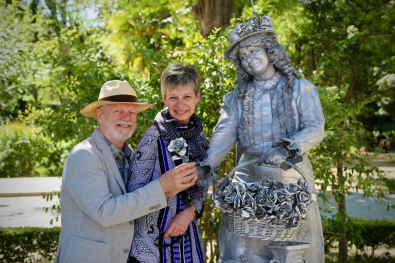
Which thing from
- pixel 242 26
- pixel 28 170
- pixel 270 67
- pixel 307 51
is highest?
pixel 307 51

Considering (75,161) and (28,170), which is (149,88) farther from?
(28,170)

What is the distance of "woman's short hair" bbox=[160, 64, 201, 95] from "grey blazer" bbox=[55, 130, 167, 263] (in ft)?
1.93

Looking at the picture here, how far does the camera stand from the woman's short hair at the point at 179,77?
2.66 metres

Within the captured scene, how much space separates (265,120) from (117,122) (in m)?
0.96

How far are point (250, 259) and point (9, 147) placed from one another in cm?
1418

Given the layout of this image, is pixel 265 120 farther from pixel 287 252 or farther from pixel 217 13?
pixel 217 13

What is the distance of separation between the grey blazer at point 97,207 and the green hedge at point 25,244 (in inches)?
155

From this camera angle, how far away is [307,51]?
336 inches

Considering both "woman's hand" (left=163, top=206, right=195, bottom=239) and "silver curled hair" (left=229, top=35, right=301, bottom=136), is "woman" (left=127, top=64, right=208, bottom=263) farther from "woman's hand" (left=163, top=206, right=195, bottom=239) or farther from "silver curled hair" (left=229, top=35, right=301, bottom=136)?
"silver curled hair" (left=229, top=35, right=301, bottom=136)

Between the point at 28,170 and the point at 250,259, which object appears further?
the point at 28,170

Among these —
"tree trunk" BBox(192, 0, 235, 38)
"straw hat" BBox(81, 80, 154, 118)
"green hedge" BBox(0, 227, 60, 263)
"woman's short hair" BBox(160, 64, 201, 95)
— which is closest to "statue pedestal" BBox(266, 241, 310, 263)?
"woman's short hair" BBox(160, 64, 201, 95)

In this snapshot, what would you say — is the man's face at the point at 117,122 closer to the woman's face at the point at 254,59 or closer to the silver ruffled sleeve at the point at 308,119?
the woman's face at the point at 254,59

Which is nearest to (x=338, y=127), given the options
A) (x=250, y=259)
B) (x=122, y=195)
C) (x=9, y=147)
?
(x=250, y=259)

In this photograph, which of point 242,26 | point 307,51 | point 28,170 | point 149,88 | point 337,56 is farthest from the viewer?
point 28,170
